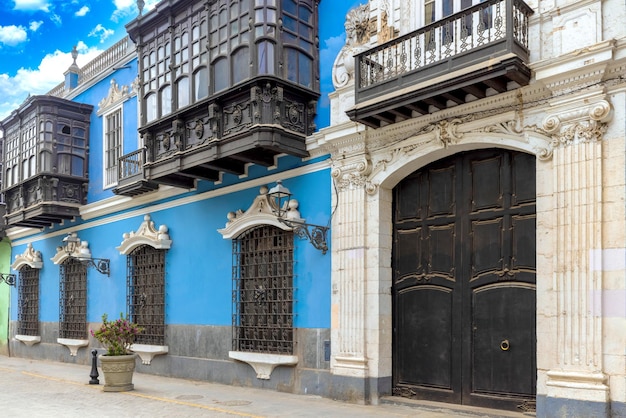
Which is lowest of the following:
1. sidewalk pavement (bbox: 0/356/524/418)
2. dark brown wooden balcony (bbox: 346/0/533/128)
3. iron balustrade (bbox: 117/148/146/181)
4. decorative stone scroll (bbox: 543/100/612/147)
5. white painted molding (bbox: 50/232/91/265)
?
sidewalk pavement (bbox: 0/356/524/418)

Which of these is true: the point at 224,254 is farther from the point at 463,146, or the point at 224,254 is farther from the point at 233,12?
the point at 463,146

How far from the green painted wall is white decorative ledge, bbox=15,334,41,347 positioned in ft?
6.39

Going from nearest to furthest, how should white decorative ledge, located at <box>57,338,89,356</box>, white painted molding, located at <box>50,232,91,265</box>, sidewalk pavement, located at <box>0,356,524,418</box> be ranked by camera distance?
sidewalk pavement, located at <box>0,356,524,418</box>
white painted molding, located at <box>50,232,91,265</box>
white decorative ledge, located at <box>57,338,89,356</box>

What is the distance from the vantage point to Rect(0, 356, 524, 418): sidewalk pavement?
9984 mm

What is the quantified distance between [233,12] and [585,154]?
25.0 ft

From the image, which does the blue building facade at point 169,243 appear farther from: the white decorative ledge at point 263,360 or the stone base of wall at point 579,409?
the stone base of wall at point 579,409

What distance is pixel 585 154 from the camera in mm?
8227

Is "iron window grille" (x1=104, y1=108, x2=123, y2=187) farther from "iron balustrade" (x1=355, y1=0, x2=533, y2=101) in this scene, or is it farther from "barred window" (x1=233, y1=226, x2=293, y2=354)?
"iron balustrade" (x1=355, y1=0, x2=533, y2=101)

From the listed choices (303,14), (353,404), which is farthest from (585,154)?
(303,14)

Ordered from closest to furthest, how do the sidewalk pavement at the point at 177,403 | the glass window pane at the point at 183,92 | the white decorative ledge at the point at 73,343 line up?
the sidewalk pavement at the point at 177,403, the glass window pane at the point at 183,92, the white decorative ledge at the point at 73,343

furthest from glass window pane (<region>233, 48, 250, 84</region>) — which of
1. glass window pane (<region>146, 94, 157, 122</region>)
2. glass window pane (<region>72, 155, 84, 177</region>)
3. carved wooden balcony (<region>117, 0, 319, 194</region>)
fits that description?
glass window pane (<region>72, 155, 84, 177</region>)

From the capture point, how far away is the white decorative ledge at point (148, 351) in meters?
15.4

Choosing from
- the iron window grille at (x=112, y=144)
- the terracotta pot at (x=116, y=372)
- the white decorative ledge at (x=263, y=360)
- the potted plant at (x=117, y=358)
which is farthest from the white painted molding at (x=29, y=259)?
the white decorative ledge at (x=263, y=360)

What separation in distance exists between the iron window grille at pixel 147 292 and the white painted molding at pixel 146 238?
25 cm
